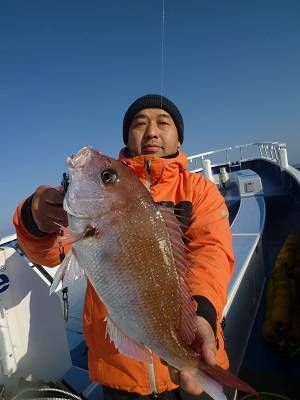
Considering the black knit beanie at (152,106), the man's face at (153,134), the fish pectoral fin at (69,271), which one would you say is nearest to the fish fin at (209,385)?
the fish pectoral fin at (69,271)

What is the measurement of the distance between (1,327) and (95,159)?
1.59m

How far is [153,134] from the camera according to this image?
2.56 meters

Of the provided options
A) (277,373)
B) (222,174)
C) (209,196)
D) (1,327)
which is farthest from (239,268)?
(222,174)

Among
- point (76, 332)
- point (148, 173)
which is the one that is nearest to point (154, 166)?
point (148, 173)

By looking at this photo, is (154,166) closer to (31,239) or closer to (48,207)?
(48,207)

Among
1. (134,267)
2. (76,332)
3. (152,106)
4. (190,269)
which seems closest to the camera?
(134,267)

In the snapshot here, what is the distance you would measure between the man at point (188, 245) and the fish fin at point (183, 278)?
0.08m

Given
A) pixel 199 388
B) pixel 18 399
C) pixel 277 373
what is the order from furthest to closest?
pixel 277 373
pixel 18 399
pixel 199 388

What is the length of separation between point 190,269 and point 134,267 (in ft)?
1.85

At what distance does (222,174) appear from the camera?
11547 millimetres

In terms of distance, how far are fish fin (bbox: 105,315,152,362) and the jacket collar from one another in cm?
127

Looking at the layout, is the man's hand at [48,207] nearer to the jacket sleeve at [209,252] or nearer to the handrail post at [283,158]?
the jacket sleeve at [209,252]

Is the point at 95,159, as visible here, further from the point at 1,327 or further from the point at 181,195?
the point at 1,327

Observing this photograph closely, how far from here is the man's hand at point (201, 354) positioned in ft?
4.57
